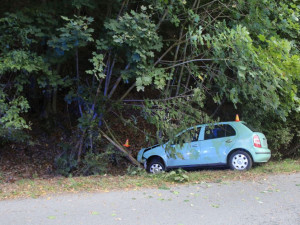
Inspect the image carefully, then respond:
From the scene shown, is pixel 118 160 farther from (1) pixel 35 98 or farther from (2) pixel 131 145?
(1) pixel 35 98

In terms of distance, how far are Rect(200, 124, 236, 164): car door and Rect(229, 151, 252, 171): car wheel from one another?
0.74 feet

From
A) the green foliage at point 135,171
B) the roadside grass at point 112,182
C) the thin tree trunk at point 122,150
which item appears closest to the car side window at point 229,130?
the roadside grass at point 112,182

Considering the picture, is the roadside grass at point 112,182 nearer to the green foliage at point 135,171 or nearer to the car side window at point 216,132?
the green foliage at point 135,171

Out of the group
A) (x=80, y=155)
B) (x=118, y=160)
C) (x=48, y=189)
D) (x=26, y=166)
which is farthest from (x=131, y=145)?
(x=48, y=189)

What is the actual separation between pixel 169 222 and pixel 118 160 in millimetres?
5375

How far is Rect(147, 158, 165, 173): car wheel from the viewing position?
9867mm

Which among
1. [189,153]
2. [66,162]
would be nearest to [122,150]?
[66,162]

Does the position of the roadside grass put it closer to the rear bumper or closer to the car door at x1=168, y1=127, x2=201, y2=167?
the rear bumper

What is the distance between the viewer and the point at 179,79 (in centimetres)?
998

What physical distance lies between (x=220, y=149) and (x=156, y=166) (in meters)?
2.01

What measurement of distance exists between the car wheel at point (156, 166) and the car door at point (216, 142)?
1237 millimetres

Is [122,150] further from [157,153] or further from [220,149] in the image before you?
[220,149]

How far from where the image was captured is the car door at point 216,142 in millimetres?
9258

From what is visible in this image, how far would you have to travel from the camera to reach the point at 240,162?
30.0ft
